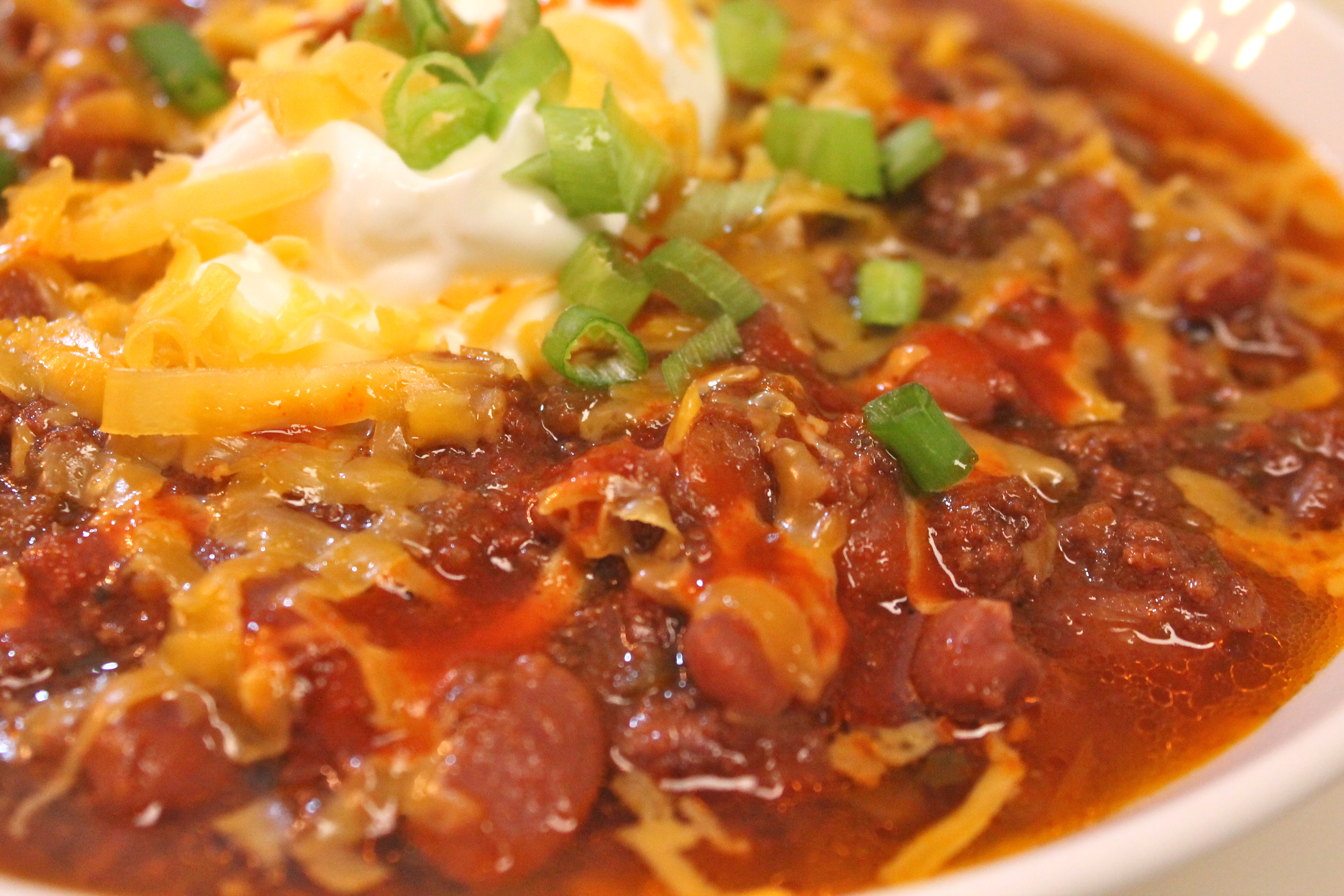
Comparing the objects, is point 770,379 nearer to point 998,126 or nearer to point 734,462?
point 734,462

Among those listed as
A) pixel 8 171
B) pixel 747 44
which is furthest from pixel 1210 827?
pixel 8 171

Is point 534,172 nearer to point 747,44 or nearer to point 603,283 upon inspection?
point 603,283

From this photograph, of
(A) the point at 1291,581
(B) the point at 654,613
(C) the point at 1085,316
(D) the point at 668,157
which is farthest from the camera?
(C) the point at 1085,316

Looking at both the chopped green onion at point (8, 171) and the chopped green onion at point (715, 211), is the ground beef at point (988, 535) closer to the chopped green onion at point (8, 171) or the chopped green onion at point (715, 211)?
the chopped green onion at point (715, 211)

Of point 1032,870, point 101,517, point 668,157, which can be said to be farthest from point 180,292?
point 1032,870

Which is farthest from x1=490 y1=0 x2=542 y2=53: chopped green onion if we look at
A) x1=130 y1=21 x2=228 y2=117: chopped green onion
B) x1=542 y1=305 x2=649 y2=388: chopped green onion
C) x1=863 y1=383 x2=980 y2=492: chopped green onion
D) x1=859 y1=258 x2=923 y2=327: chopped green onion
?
x1=863 y1=383 x2=980 y2=492: chopped green onion

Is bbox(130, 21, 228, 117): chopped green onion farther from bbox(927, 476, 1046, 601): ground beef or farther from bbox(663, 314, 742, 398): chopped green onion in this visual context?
bbox(927, 476, 1046, 601): ground beef

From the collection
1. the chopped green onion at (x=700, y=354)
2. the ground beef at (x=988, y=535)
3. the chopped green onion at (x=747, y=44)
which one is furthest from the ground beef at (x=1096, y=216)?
the chopped green onion at (x=700, y=354)
